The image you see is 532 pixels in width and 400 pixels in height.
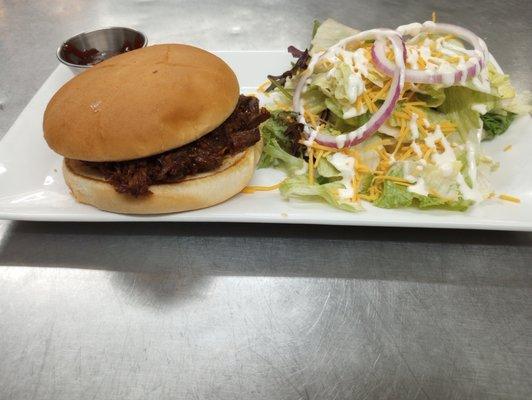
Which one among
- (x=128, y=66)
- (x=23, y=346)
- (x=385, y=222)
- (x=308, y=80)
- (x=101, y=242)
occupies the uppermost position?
(x=128, y=66)

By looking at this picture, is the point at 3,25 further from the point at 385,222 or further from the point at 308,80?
the point at 385,222

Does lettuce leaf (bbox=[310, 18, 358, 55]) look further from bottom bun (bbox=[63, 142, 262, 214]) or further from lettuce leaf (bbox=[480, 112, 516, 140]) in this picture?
bottom bun (bbox=[63, 142, 262, 214])

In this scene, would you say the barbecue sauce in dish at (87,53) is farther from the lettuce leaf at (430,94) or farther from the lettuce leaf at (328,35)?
the lettuce leaf at (430,94)

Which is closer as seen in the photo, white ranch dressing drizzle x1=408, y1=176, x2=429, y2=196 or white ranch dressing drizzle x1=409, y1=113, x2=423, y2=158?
white ranch dressing drizzle x1=408, y1=176, x2=429, y2=196

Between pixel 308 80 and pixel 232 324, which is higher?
pixel 308 80

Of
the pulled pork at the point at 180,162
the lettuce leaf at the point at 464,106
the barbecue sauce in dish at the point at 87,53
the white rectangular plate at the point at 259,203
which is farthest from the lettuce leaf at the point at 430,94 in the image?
the barbecue sauce in dish at the point at 87,53

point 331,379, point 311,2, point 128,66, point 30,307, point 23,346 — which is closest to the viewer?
point 331,379

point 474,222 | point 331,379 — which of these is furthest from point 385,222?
point 331,379

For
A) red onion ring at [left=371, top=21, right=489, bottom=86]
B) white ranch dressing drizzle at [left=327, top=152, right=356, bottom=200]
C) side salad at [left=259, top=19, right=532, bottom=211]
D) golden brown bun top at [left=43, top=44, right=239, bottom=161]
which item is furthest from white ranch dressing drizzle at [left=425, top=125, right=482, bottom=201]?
golden brown bun top at [left=43, top=44, right=239, bottom=161]
